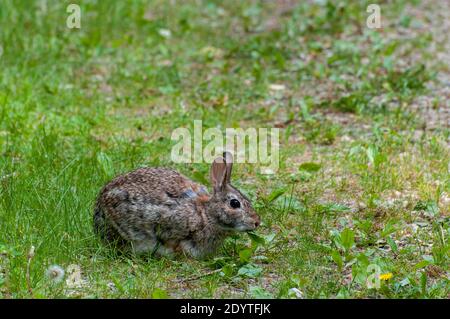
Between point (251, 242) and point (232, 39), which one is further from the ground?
point (232, 39)

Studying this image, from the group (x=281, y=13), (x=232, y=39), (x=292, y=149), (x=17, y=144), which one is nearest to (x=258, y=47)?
(x=232, y=39)

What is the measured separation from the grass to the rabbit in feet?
0.44

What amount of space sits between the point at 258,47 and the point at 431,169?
414 cm

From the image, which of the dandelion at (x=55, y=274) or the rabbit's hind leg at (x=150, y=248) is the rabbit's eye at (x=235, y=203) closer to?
the rabbit's hind leg at (x=150, y=248)

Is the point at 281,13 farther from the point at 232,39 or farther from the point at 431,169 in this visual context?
the point at 431,169

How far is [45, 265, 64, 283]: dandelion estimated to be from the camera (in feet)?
19.5

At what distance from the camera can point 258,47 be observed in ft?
38.8

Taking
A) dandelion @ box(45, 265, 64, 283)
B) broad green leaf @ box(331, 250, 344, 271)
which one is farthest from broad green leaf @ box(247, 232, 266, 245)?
dandelion @ box(45, 265, 64, 283)

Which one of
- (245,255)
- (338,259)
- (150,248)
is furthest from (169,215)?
(338,259)

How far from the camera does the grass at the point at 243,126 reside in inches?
246

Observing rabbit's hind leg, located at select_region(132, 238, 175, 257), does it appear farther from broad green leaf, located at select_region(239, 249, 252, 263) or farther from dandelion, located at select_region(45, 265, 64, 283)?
dandelion, located at select_region(45, 265, 64, 283)

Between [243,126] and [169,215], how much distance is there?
3.27m

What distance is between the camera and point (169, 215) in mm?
6535
